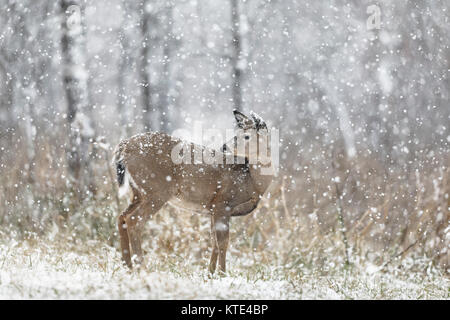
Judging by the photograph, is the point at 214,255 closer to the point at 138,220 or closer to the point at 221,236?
the point at 221,236

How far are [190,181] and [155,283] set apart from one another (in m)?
Answer: 1.16

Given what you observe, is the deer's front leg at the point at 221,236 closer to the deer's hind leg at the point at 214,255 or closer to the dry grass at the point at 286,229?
the deer's hind leg at the point at 214,255

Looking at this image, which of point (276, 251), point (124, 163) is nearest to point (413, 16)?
point (276, 251)

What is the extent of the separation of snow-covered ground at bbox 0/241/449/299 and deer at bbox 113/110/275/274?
0.36 metres

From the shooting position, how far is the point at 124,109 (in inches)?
356

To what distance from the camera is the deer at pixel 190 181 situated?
4.84 meters

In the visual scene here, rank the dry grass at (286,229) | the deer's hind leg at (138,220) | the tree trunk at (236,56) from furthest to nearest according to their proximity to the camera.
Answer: the tree trunk at (236,56)
the dry grass at (286,229)
the deer's hind leg at (138,220)

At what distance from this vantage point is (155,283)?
4.14m

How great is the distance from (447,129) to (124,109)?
211 inches

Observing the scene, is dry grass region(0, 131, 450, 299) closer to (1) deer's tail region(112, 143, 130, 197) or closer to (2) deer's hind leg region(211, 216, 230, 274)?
(2) deer's hind leg region(211, 216, 230, 274)

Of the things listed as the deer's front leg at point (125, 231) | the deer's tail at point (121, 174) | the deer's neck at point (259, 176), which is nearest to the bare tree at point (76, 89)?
the deer's tail at point (121, 174)

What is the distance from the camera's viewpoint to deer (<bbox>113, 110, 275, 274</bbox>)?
4.84 meters

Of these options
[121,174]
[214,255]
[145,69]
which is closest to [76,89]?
[145,69]

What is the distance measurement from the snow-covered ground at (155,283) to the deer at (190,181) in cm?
36
